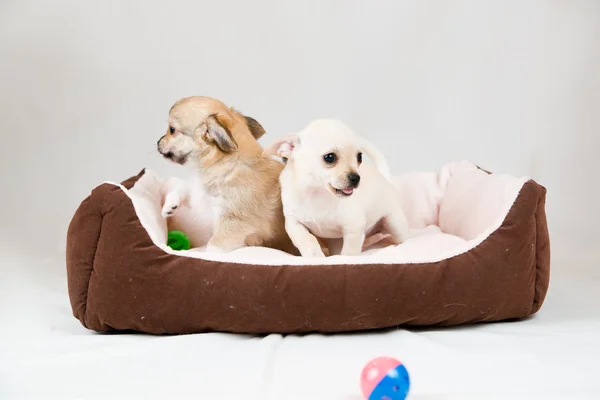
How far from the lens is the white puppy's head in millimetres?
3072

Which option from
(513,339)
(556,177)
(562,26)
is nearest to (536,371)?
(513,339)


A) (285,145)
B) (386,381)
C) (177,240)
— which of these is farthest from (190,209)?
(386,381)

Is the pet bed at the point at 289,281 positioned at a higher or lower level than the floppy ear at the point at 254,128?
lower

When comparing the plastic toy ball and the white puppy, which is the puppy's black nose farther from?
the plastic toy ball

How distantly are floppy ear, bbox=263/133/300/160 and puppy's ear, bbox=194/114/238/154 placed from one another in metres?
0.16

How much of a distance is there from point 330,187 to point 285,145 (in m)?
0.27

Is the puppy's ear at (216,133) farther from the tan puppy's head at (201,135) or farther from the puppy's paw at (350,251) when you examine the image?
the puppy's paw at (350,251)

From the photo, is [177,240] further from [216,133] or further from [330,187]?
[330,187]

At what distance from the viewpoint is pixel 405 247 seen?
3.27 metres

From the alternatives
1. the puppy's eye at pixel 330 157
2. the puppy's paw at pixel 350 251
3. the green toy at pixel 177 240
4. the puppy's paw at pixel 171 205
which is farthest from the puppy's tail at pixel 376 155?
the green toy at pixel 177 240

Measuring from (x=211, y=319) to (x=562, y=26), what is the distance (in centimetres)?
279

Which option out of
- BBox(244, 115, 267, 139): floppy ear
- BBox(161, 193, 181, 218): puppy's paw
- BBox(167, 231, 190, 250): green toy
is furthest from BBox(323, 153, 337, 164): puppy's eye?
BBox(167, 231, 190, 250): green toy

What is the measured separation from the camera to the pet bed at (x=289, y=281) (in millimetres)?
2797

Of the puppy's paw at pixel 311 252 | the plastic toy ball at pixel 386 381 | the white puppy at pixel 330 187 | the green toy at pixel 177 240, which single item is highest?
the white puppy at pixel 330 187
